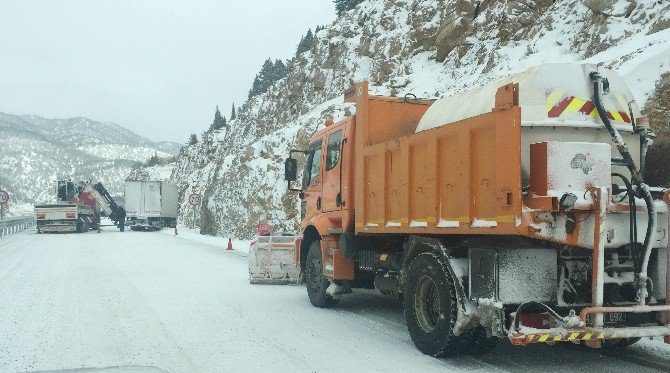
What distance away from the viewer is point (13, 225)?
1420 inches

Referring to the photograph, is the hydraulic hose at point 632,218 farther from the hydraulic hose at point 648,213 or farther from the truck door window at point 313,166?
the truck door window at point 313,166

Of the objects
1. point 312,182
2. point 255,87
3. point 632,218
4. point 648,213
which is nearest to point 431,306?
point 632,218

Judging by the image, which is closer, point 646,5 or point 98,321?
point 98,321

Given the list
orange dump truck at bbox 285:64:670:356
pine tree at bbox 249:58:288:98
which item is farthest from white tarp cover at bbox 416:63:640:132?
pine tree at bbox 249:58:288:98

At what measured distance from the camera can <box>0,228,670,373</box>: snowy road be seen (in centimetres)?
552

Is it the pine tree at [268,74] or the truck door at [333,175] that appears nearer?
the truck door at [333,175]

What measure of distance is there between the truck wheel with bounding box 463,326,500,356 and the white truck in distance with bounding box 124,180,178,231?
A: 36.2m

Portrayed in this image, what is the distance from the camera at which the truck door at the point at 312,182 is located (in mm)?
9305

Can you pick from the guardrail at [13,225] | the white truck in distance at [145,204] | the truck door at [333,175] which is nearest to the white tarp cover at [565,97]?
the truck door at [333,175]

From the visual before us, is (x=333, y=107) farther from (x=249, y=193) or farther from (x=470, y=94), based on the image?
(x=470, y=94)

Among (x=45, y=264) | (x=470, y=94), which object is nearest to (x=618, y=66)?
(x=470, y=94)

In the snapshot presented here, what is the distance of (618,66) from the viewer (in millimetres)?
12875

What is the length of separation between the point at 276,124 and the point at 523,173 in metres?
51.8

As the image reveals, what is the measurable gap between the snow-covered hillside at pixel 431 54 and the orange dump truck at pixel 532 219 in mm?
6957
